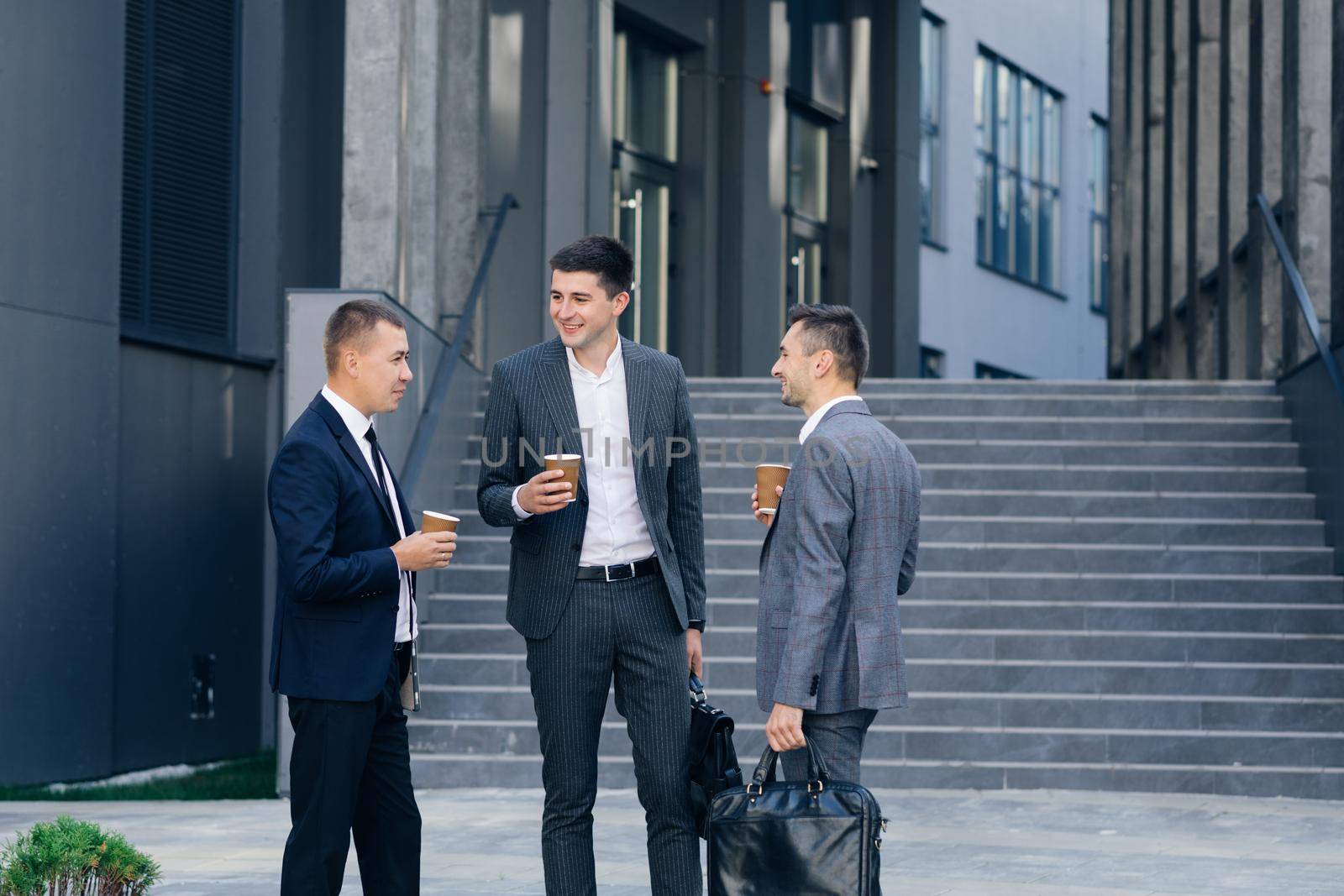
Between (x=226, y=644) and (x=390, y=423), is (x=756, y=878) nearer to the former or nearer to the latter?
(x=390, y=423)

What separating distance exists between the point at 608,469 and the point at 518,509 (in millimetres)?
324

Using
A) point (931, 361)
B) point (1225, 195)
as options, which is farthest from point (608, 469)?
point (931, 361)

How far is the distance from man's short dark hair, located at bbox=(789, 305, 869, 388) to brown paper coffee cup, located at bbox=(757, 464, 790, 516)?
0.97 feet

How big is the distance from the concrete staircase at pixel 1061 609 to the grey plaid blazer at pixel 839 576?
4.60 metres

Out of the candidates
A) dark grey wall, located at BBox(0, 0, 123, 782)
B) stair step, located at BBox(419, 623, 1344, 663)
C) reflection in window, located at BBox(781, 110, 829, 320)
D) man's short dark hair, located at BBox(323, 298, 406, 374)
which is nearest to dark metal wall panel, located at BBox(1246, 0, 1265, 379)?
stair step, located at BBox(419, 623, 1344, 663)

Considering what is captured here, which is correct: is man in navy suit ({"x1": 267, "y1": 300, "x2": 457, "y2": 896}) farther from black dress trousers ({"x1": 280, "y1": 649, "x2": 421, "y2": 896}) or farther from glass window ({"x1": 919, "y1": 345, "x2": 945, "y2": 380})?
glass window ({"x1": 919, "y1": 345, "x2": 945, "y2": 380})

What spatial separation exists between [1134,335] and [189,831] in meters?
18.7

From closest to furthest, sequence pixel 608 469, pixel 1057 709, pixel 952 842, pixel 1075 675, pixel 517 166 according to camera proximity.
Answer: pixel 608 469, pixel 952 842, pixel 1057 709, pixel 1075 675, pixel 517 166

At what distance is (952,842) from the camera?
294 inches

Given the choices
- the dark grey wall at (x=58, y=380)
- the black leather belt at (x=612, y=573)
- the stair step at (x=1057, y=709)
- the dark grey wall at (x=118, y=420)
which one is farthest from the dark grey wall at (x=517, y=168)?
the black leather belt at (x=612, y=573)

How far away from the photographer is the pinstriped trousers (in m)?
4.78

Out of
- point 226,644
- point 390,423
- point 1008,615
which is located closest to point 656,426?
point 390,423

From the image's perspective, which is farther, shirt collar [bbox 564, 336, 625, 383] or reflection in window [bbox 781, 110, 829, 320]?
reflection in window [bbox 781, 110, 829, 320]

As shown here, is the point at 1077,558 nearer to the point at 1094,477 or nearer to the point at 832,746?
the point at 1094,477
